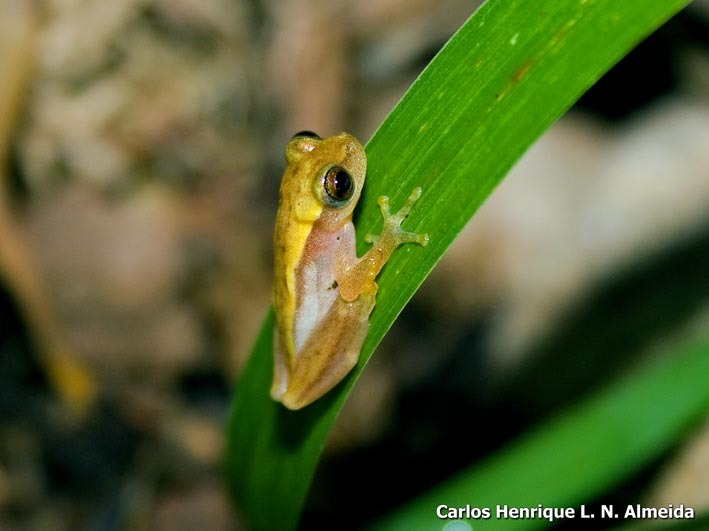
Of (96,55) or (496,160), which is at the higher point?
(96,55)

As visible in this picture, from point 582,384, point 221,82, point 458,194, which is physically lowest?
point 458,194

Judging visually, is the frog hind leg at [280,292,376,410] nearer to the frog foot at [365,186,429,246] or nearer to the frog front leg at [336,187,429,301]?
the frog front leg at [336,187,429,301]

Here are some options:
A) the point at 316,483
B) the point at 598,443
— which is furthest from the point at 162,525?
the point at 598,443

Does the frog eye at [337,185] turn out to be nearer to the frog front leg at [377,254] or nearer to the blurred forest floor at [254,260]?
the frog front leg at [377,254]

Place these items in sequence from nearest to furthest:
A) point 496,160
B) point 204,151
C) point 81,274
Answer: point 496,160, point 81,274, point 204,151

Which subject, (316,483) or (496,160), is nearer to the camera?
(496,160)

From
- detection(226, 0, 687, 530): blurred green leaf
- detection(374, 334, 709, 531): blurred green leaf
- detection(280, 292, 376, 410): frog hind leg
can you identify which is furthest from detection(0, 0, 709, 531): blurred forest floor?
detection(226, 0, 687, 530): blurred green leaf

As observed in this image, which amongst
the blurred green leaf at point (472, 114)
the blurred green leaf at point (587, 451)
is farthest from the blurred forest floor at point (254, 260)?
the blurred green leaf at point (472, 114)

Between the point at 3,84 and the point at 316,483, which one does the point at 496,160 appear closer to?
the point at 316,483
